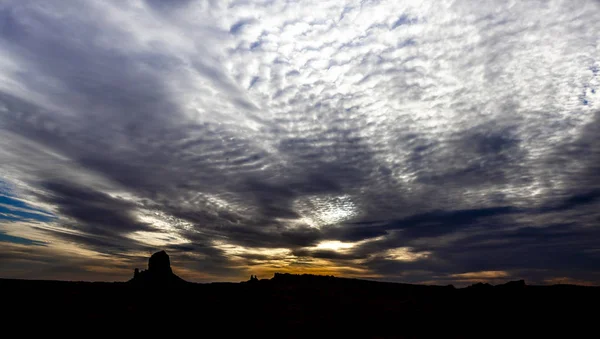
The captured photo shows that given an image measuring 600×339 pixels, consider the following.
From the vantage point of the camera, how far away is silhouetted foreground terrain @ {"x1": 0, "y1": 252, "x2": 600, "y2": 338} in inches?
825

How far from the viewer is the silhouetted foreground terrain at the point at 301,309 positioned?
68.7 ft

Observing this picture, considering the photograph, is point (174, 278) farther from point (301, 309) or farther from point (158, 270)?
point (301, 309)

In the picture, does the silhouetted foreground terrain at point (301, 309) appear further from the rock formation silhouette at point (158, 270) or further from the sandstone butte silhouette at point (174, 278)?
the rock formation silhouette at point (158, 270)

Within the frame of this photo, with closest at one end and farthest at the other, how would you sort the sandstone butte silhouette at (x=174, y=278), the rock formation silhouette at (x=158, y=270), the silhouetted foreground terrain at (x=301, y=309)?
the silhouetted foreground terrain at (x=301, y=309), the sandstone butte silhouette at (x=174, y=278), the rock formation silhouette at (x=158, y=270)

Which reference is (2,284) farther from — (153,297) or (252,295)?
(252,295)

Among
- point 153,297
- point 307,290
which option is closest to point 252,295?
point 307,290

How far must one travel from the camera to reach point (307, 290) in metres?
32.3

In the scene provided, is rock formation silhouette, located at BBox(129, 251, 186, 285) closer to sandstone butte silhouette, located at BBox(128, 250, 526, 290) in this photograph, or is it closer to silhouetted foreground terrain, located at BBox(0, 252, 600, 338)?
sandstone butte silhouette, located at BBox(128, 250, 526, 290)

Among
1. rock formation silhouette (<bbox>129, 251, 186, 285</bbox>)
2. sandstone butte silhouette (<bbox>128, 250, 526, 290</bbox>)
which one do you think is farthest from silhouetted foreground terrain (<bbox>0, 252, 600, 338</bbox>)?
rock formation silhouette (<bbox>129, 251, 186, 285</bbox>)

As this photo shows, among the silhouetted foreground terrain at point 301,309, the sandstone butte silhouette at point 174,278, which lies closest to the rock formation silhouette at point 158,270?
the sandstone butte silhouette at point 174,278

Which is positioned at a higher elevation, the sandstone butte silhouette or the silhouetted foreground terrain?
the sandstone butte silhouette

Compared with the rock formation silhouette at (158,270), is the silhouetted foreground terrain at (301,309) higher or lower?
lower

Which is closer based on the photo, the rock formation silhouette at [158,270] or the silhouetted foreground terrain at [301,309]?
the silhouetted foreground terrain at [301,309]

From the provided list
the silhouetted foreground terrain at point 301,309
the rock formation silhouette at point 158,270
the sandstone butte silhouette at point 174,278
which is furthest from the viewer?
the rock formation silhouette at point 158,270
